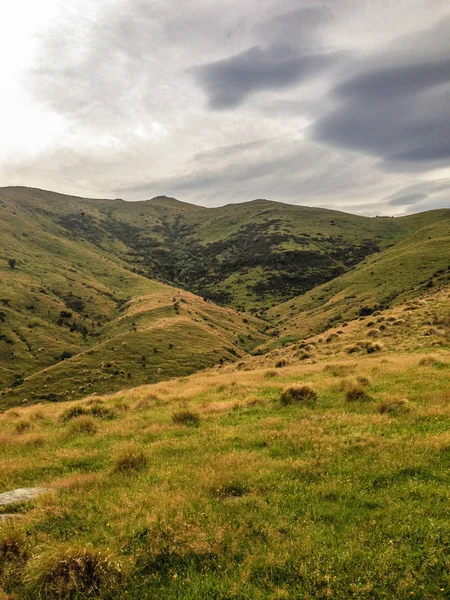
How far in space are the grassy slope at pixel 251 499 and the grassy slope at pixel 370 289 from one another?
60835 millimetres

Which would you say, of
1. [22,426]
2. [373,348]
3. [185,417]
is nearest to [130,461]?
[185,417]

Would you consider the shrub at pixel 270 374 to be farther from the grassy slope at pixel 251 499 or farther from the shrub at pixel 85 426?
the shrub at pixel 85 426

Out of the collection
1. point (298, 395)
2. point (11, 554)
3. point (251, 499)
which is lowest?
point (298, 395)

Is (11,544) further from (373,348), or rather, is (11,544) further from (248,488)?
(373,348)

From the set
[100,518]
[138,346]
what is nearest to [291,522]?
[100,518]

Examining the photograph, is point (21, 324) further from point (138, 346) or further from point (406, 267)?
point (406, 267)

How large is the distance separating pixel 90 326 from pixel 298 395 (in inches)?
A: 3742

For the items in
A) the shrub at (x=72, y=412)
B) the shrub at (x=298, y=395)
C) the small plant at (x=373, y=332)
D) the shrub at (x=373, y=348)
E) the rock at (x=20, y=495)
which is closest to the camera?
the rock at (x=20, y=495)

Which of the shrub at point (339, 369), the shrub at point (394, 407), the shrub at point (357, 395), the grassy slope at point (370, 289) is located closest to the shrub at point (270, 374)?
the shrub at point (339, 369)

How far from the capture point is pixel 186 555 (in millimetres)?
7105

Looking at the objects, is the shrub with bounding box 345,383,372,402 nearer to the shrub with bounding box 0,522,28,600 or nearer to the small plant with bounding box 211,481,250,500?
the small plant with bounding box 211,481,250,500

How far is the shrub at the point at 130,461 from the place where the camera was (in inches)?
446

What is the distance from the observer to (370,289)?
294ft

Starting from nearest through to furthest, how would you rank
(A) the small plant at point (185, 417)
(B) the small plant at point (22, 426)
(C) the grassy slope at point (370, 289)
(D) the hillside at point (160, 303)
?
(A) the small plant at point (185, 417)
(B) the small plant at point (22, 426)
(D) the hillside at point (160, 303)
(C) the grassy slope at point (370, 289)
